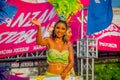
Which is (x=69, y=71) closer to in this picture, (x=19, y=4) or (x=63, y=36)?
(x=63, y=36)

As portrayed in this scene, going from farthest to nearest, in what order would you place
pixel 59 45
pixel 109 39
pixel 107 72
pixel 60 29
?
pixel 107 72, pixel 109 39, pixel 59 45, pixel 60 29

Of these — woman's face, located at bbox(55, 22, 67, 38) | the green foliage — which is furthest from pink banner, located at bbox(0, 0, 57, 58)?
the green foliage

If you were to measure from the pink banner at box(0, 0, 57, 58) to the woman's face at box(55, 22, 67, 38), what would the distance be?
7557mm

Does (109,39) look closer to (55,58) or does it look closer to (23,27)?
(23,27)

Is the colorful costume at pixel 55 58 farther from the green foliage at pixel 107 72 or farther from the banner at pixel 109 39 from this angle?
the green foliage at pixel 107 72

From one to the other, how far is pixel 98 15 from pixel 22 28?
221 inches

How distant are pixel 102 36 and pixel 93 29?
24.0ft

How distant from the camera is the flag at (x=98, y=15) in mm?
21409

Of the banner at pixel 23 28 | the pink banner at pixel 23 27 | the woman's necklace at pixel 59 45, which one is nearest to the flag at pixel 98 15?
the pink banner at pixel 23 27

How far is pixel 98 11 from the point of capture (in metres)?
22.1

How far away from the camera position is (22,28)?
85.5 ft

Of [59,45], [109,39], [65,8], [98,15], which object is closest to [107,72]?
[109,39]

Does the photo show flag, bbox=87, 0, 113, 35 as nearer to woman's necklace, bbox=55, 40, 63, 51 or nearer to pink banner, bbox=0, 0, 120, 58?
pink banner, bbox=0, 0, 120, 58

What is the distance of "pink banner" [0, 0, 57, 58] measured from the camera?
25797mm
